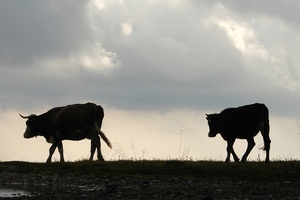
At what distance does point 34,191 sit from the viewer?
17812mm

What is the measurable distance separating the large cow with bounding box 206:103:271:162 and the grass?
2877 millimetres

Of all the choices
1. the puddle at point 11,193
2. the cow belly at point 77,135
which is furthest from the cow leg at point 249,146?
the puddle at point 11,193

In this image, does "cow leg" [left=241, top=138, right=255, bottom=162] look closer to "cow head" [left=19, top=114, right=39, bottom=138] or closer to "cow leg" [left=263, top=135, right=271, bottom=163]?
"cow leg" [left=263, top=135, right=271, bottom=163]

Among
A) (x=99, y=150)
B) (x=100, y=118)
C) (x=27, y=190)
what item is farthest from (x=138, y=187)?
(x=100, y=118)

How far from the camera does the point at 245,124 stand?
27.2 metres

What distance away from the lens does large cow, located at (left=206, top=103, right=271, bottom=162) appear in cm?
2652

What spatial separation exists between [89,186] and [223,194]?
4.75 m

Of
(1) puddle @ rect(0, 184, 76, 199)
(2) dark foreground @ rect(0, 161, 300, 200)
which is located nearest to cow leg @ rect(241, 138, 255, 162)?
(2) dark foreground @ rect(0, 161, 300, 200)

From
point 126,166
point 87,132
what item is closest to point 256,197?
point 126,166

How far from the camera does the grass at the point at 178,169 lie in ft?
69.2

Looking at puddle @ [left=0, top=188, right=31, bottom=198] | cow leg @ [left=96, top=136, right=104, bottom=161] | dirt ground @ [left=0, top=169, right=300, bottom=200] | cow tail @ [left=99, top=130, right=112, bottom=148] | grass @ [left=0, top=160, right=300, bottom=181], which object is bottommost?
puddle @ [left=0, top=188, right=31, bottom=198]

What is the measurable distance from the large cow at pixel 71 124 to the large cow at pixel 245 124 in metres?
5.25

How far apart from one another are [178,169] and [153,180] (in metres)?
2.76

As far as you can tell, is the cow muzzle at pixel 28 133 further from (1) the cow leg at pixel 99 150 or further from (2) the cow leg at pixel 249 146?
(2) the cow leg at pixel 249 146
